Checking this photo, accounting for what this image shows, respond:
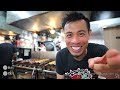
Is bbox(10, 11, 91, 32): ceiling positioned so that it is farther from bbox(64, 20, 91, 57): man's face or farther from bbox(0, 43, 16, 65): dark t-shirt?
bbox(0, 43, 16, 65): dark t-shirt

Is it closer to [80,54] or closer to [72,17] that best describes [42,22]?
[72,17]

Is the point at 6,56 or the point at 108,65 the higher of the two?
the point at 6,56

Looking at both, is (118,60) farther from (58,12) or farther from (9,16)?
(9,16)

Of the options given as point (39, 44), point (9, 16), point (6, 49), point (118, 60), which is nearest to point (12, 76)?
point (6, 49)

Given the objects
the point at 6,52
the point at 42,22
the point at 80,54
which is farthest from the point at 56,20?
the point at 6,52

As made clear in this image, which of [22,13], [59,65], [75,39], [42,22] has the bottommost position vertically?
[59,65]

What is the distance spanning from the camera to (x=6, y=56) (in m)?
3.03

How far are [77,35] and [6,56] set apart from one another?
124 cm

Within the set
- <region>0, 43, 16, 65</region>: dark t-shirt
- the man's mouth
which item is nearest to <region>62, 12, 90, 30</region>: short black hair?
the man's mouth

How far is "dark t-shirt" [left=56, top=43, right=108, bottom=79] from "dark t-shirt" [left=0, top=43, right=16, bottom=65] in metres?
0.78

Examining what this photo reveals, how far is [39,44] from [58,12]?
2.02ft

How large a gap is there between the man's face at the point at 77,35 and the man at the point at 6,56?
0.93 meters

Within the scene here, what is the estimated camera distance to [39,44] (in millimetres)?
2980

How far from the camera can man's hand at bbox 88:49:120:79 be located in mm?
2810
